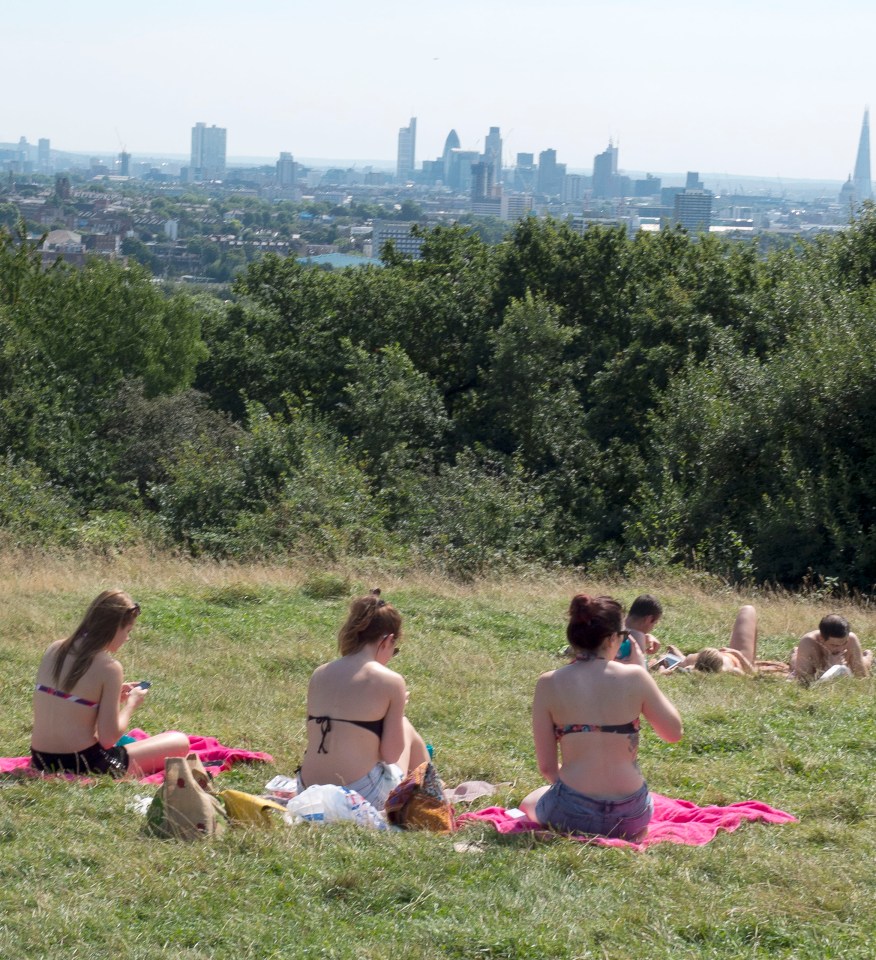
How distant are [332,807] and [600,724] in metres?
1.32

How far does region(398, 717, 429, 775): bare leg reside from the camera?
6.32 m

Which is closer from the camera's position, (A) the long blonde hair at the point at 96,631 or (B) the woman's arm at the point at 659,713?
(B) the woman's arm at the point at 659,713

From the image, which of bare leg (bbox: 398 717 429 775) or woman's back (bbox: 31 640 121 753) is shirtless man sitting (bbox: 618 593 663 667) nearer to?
bare leg (bbox: 398 717 429 775)

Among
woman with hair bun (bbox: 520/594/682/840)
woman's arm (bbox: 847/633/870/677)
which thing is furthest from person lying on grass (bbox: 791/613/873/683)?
woman with hair bun (bbox: 520/594/682/840)

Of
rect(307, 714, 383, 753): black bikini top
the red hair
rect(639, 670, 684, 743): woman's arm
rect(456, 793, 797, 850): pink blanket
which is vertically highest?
the red hair

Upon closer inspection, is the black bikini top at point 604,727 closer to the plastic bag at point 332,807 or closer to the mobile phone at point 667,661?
the plastic bag at point 332,807

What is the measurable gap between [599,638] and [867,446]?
13.0 m

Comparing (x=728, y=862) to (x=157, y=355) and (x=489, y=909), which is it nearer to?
(x=489, y=909)

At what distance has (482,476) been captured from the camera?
63.5ft

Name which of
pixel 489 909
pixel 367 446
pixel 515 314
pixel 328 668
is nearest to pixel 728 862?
pixel 489 909

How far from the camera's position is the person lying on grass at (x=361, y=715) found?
600cm

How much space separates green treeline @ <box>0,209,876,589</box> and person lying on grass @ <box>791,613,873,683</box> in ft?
19.8

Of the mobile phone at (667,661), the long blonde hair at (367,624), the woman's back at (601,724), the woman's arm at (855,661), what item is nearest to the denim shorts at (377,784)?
the long blonde hair at (367,624)

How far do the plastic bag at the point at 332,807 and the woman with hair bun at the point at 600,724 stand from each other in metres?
0.79
